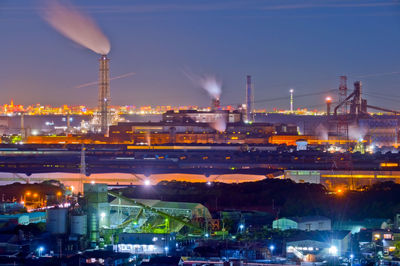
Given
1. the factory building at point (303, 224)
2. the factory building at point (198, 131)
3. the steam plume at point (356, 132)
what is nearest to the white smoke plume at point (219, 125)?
the factory building at point (198, 131)

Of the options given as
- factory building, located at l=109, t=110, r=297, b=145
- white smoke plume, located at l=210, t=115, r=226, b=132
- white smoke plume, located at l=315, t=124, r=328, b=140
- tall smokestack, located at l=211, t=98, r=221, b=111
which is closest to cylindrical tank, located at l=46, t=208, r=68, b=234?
factory building, located at l=109, t=110, r=297, b=145

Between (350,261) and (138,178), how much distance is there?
8805mm

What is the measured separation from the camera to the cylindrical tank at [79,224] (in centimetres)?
783

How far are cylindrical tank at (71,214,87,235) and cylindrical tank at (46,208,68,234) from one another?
0.28 feet

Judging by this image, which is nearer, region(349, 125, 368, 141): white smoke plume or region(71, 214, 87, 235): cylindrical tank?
region(71, 214, 87, 235): cylindrical tank

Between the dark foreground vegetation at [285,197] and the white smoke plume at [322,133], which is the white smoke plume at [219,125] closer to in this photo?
the white smoke plume at [322,133]

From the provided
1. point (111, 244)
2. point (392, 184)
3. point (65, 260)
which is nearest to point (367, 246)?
point (111, 244)

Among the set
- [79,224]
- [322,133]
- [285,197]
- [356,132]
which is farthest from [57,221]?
[322,133]

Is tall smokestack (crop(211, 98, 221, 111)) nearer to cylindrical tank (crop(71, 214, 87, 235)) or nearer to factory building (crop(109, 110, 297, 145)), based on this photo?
factory building (crop(109, 110, 297, 145))

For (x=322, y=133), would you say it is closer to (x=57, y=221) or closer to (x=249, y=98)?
(x=249, y=98)

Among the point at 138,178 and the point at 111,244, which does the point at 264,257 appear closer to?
the point at 111,244

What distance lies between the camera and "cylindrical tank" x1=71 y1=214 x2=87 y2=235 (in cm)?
783

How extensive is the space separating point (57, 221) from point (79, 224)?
0.72ft

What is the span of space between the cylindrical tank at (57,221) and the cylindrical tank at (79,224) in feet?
0.28
